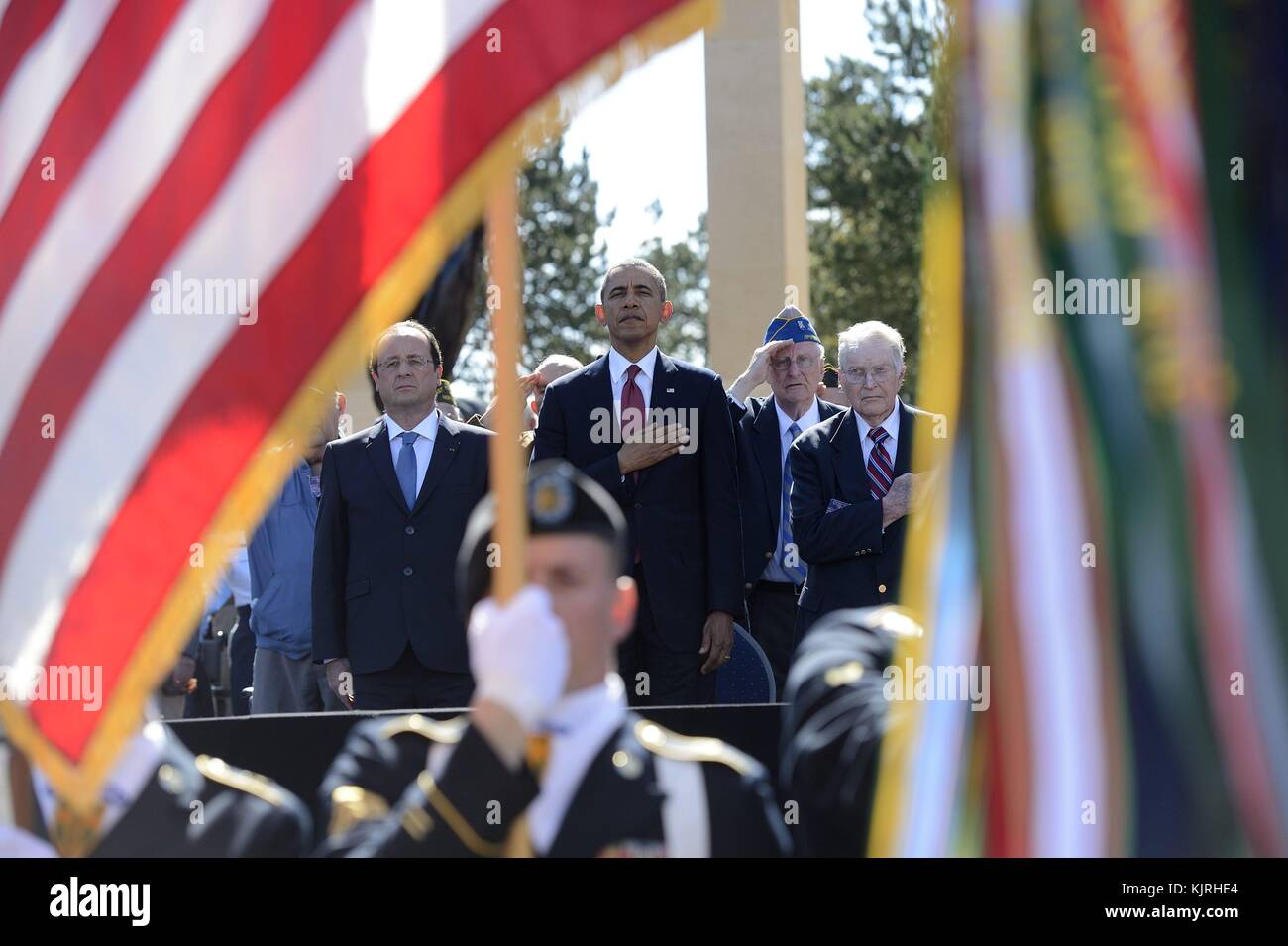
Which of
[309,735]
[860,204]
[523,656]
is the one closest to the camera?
[523,656]

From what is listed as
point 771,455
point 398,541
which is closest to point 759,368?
point 771,455

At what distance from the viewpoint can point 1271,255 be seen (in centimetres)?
359

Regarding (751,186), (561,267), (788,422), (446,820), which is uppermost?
(561,267)

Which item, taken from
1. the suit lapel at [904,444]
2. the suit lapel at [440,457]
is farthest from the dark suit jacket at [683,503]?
the suit lapel at [904,444]

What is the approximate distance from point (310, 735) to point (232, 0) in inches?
67.5

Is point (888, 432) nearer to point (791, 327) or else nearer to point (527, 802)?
point (791, 327)

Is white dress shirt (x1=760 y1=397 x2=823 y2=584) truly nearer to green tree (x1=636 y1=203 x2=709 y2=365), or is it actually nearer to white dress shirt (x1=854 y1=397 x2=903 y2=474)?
white dress shirt (x1=854 y1=397 x2=903 y2=474)

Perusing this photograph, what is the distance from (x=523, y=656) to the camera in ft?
11.4

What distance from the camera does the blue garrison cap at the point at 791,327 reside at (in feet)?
19.4

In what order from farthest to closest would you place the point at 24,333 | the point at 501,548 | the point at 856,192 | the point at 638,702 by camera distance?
the point at 856,192
the point at 638,702
the point at 24,333
the point at 501,548

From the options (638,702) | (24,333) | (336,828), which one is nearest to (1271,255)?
(638,702)

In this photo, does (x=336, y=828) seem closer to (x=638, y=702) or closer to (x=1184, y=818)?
(x=638, y=702)

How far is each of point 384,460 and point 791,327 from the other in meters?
1.77
